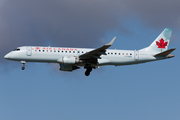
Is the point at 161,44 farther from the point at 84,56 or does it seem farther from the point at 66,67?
the point at 66,67

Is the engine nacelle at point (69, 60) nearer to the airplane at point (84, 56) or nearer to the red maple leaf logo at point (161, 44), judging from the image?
the airplane at point (84, 56)

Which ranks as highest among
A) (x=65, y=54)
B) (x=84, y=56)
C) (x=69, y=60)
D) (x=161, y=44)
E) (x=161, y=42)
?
(x=161, y=42)

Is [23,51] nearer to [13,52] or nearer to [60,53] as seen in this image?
[13,52]

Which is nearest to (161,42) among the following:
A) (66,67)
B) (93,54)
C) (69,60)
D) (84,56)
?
(93,54)

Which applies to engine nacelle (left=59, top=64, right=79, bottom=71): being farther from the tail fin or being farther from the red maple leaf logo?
the red maple leaf logo

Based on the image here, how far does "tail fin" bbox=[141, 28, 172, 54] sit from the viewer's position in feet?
196

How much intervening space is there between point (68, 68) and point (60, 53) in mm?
4614

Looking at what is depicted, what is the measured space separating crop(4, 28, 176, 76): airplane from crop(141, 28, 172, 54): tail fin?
441 mm

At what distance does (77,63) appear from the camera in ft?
178

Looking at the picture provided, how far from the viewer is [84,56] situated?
54.2 meters

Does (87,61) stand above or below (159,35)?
below

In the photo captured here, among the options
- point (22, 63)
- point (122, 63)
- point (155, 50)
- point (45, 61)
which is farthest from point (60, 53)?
point (155, 50)

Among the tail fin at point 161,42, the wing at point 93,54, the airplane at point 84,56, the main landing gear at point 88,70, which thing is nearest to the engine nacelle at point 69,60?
the airplane at point 84,56

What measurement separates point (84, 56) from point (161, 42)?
1445cm
